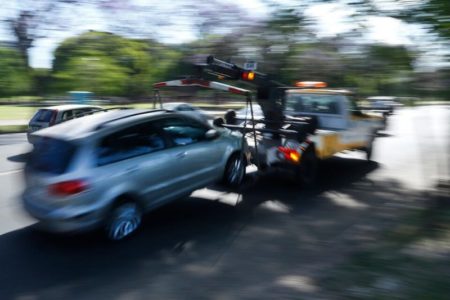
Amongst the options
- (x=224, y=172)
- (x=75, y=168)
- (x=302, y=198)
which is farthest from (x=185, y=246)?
(x=302, y=198)

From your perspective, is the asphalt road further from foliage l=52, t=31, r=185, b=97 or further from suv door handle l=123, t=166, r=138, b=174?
foliage l=52, t=31, r=185, b=97

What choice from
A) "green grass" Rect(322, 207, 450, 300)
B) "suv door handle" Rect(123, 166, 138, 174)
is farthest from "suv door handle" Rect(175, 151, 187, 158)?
"green grass" Rect(322, 207, 450, 300)

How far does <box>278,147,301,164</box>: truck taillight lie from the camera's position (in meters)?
7.87

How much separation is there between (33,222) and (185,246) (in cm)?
236

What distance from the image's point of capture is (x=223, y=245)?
5.48 meters

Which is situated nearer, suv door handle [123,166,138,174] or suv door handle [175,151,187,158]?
suv door handle [123,166,138,174]

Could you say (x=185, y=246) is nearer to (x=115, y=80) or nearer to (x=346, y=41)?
(x=346, y=41)

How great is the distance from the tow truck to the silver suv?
4.27 ft

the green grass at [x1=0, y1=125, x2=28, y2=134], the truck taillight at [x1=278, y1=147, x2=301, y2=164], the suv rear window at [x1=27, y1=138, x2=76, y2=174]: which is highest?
the suv rear window at [x1=27, y1=138, x2=76, y2=174]

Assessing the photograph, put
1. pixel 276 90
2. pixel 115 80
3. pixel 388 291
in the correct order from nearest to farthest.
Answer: pixel 388 291, pixel 276 90, pixel 115 80

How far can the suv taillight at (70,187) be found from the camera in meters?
5.05

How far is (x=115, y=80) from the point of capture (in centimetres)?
1842

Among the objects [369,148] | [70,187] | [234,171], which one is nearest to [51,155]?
[70,187]

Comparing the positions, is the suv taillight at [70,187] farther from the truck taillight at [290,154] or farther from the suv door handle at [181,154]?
the truck taillight at [290,154]
